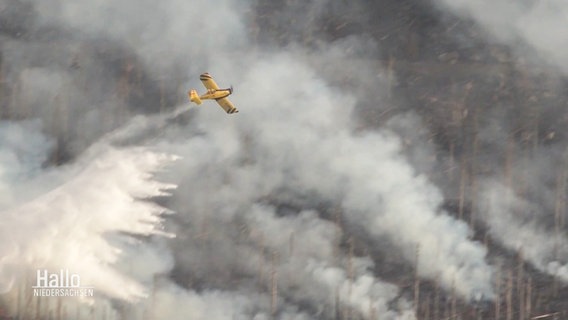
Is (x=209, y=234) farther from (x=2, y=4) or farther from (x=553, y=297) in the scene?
(x=553, y=297)

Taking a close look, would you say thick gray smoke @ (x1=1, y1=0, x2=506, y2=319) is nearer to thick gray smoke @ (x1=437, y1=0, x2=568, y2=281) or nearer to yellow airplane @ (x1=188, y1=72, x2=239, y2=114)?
yellow airplane @ (x1=188, y1=72, x2=239, y2=114)

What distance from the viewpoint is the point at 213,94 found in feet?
38.5

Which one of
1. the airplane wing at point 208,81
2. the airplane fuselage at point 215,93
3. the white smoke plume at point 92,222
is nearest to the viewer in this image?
the airplane wing at point 208,81

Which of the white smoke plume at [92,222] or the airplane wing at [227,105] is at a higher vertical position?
the airplane wing at [227,105]

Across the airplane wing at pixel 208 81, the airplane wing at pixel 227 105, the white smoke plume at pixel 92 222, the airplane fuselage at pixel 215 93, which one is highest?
the airplane wing at pixel 208 81

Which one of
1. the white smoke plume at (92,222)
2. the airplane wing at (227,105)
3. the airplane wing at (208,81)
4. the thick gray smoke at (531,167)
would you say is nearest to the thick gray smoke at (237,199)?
the white smoke plume at (92,222)

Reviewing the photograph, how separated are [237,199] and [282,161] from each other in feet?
2.69

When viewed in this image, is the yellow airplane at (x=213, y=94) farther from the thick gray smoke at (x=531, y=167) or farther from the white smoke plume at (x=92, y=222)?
the thick gray smoke at (x=531, y=167)

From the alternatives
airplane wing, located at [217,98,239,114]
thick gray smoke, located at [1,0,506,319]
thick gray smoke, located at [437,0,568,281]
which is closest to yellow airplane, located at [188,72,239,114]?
airplane wing, located at [217,98,239,114]

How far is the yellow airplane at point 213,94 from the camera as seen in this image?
1162 centimetres

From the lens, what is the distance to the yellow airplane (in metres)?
11.6

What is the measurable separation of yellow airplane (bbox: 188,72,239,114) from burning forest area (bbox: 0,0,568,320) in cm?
4

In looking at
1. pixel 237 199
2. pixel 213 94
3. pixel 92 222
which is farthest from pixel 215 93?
pixel 92 222

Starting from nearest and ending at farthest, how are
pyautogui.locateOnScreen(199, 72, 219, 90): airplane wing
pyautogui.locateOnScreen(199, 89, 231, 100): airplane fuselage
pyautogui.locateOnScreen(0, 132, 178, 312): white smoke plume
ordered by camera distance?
pyautogui.locateOnScreen(199, 72, 219, 90): airplane wing < pyautogui.locateOnScreen(199, 89, 231, 100): airplane fuselage < pyautogui.locateOnScreen(0, 132, 178, 312): white smoke plume
